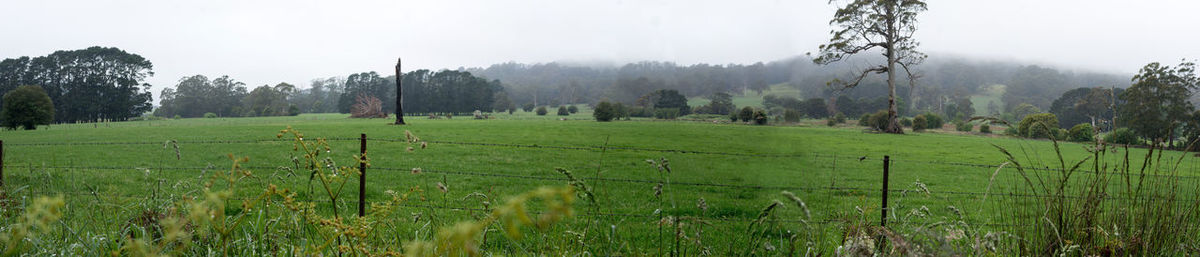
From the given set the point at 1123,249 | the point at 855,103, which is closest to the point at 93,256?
the point at 1123,249

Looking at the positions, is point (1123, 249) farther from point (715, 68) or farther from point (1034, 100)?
point (1034, 100)

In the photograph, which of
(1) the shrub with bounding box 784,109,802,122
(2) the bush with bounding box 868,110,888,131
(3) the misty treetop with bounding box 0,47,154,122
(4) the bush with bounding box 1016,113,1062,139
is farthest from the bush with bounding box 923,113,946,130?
(3) the misty treetop with bounding box 0,47,154,122

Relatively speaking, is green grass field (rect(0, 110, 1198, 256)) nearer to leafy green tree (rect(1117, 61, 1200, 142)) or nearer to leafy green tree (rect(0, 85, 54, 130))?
leafy green tree (rect(0, 85, 54, 130))

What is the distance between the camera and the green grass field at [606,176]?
A: 4883 mm

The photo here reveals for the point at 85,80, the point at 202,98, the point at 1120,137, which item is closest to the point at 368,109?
the point at 202,98

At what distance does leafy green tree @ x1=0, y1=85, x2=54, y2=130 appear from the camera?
2300 cm

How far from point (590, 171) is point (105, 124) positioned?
39.0 meters

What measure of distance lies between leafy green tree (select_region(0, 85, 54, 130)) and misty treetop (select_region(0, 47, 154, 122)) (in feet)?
18.2

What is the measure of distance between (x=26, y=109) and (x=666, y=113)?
2842 centimetres

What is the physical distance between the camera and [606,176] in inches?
483

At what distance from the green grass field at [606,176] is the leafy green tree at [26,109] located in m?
0.73

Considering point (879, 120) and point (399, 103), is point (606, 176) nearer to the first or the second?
point (879, 120)

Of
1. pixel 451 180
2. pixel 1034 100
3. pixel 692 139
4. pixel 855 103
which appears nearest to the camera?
pixel 451 180

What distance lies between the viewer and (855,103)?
2797 centimetres
